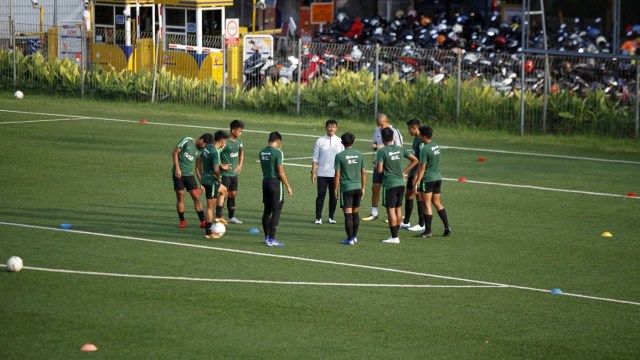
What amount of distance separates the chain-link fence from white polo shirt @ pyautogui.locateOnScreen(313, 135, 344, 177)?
513 inches

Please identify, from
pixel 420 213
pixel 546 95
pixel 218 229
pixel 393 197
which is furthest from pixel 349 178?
pixel 546 95

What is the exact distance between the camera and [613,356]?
12.6 metres

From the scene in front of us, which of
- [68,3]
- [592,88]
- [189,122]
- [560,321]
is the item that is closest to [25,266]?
[560,321]

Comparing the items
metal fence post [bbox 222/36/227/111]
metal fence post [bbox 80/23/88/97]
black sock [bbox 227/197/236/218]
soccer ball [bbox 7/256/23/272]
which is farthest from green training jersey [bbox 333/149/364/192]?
metal fence post [bbox 80/23/88/97]

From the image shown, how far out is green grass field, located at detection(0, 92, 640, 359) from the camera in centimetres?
1271

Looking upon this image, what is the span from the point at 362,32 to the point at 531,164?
22841 millimetres

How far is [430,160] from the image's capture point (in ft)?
61.4

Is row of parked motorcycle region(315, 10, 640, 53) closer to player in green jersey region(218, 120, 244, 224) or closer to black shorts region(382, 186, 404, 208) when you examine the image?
player in green jersey region(218, 120, 244, 224)

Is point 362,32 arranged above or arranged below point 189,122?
above

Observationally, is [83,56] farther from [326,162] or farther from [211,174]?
[211,174]

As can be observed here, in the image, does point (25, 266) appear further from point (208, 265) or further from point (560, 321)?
point (560, 321)

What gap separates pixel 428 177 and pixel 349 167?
164cm

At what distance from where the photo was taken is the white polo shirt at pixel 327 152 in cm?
1944

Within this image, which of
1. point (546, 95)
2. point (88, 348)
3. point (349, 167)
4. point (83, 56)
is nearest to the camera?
point (88, 348)
